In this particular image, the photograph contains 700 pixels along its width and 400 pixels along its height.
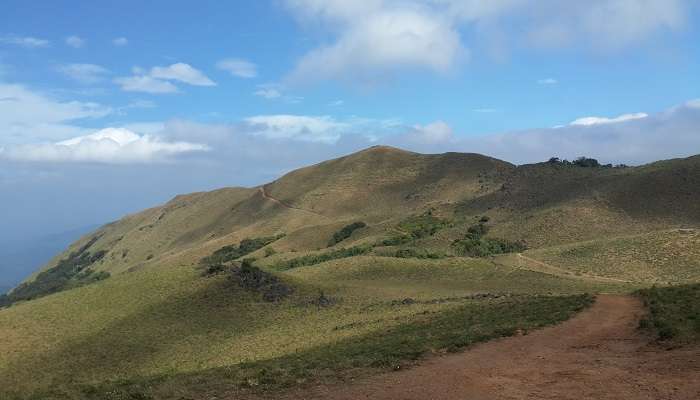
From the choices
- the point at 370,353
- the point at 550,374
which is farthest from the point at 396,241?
the point at 550,374

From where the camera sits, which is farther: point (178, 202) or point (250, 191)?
point (178, 202)

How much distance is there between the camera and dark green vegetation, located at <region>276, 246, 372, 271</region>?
74.2 metres

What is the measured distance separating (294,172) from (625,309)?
5225 inches

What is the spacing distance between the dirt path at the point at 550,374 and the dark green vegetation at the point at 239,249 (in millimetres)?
74660

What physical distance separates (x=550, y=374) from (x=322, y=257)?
60333 mm

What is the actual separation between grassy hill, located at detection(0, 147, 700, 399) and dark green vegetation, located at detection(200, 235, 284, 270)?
812mm

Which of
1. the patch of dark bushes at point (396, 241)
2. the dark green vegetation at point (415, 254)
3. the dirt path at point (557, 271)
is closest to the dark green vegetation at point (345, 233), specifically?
the patch of dark bushes at point (396, 241)

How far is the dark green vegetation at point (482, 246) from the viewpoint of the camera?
223 ft

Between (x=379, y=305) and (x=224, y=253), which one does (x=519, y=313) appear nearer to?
(x=379, y=305)

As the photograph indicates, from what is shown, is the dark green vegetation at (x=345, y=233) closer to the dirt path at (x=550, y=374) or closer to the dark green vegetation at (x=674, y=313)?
the dark green vegetation at (x=674, y=313)

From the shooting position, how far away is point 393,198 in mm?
117875

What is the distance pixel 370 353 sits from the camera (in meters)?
22.0

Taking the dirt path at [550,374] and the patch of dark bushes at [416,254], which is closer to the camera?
the dirt path at [550,374]

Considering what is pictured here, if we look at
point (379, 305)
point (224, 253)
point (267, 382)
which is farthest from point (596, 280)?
point (224, 253)
